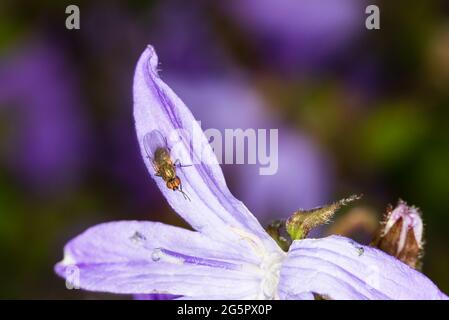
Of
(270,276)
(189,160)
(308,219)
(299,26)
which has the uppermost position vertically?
(299,26)

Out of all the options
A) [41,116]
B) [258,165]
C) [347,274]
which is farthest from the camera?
[41,116]

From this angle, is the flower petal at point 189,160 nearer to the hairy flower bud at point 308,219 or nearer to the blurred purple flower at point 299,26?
the hairy flower bud at point 308,219

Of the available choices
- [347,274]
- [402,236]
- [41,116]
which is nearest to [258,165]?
[41,116]

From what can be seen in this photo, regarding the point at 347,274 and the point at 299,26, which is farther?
the point at 299,26

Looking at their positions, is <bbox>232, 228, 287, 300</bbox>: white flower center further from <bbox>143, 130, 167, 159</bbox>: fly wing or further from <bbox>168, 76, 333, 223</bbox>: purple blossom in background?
<bbox>168, 76, 333, 223</bbox>: purple blossom in background

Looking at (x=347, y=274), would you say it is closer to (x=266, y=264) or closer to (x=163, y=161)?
(x=266, y=264)

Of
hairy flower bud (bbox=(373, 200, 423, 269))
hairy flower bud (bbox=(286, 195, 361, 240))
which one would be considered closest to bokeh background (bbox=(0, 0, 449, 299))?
hairy flower bud (bbox=(373, 200, 423, 269))
